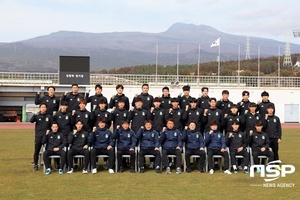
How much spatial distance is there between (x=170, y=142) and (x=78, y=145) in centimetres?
192

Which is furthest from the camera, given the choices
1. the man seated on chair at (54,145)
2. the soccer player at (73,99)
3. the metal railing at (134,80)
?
the metal railing at (134,80)

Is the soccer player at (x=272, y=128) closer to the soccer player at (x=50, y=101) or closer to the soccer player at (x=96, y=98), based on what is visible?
the soccer player at (x=96, y=98)

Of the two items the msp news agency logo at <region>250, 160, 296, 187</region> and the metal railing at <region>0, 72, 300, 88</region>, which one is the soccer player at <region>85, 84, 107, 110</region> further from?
the metal railing at <region>0, 72, 300, 88</region>

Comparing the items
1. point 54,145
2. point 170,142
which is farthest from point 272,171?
point 54,145

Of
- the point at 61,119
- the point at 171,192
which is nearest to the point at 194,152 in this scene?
the point at 171,192

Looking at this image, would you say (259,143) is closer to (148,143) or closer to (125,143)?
(148,143)

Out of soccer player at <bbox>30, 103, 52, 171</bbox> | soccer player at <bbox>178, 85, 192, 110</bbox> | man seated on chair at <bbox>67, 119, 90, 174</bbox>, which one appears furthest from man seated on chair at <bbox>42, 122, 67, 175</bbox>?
soccer player at <bbox>178, 85, 192, 110</bbox>

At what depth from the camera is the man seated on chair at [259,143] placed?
9.95 metres

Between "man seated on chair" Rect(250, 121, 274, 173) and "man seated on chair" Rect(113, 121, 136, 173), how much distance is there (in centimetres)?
253

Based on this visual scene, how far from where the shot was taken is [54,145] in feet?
32.0

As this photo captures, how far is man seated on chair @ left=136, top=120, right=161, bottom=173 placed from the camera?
9773mm

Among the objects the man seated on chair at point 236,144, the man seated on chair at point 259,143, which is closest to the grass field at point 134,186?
the man seated on chair at point 236,144

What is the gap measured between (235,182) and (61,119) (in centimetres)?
397

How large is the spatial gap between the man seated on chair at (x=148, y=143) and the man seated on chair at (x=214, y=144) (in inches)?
41.4
